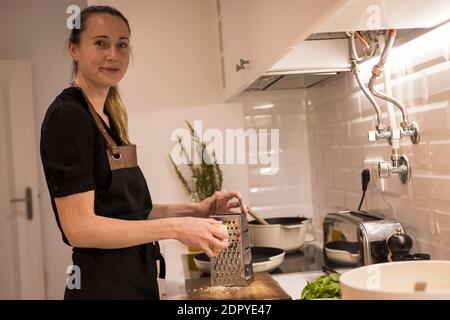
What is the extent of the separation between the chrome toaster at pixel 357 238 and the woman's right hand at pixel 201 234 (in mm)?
→ 350

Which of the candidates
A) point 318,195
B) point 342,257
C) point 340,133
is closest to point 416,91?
point 342,257

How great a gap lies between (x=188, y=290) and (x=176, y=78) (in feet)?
3.33

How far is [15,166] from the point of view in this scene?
267 centimetres

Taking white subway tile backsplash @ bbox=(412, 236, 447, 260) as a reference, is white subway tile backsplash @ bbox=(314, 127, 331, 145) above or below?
above

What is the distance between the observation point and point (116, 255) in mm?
1125

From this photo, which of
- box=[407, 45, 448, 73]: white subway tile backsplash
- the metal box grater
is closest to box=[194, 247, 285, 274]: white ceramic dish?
the metal box grater

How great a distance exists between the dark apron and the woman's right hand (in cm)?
21

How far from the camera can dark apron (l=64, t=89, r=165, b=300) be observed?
111 centimetres

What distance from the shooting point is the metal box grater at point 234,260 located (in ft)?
3.98

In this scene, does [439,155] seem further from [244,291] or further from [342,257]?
[244,291]

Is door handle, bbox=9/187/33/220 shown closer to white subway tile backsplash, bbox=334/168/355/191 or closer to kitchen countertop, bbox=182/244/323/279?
kitchen countertop, bbox=182/244/323/279

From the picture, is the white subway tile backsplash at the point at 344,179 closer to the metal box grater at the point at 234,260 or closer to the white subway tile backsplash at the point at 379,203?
the white subway tile backsplash at the point at 379,203

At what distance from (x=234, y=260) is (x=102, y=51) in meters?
0.60

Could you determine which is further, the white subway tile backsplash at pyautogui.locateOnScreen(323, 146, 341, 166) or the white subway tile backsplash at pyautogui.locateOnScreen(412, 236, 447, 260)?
the white subway tile backsplash at pyautogui.locateOnScreen(323, 146, 341, 166)
